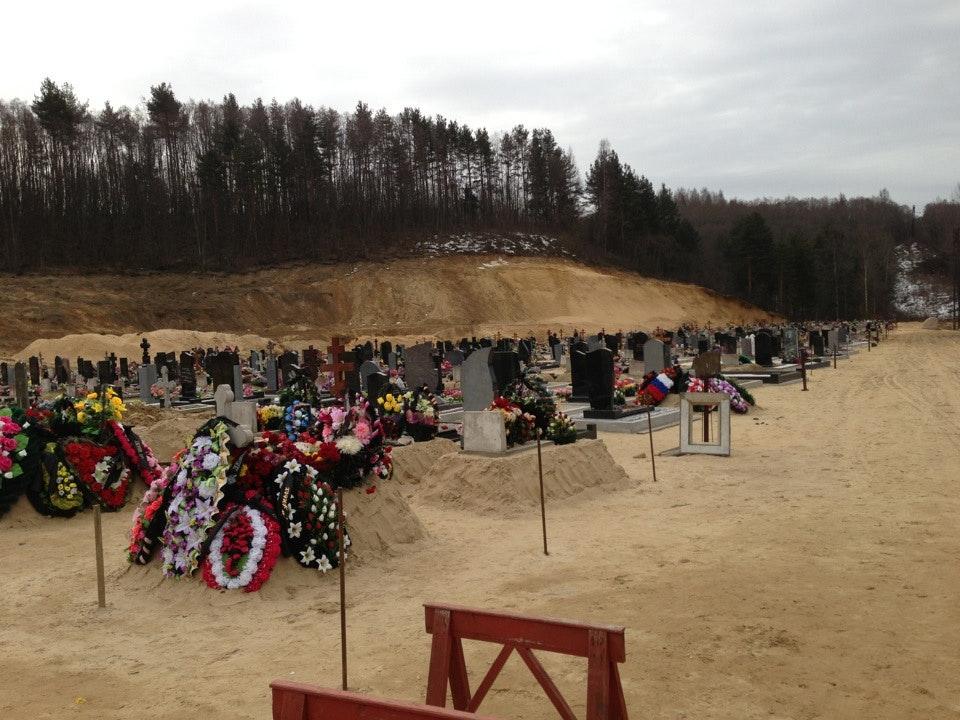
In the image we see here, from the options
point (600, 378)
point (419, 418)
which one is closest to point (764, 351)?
point (600, 378)

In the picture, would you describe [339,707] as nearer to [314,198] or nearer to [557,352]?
[557,352]

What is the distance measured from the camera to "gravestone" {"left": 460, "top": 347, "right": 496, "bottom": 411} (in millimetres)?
15711

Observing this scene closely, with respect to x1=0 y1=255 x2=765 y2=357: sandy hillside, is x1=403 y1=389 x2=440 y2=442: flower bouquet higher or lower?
lower

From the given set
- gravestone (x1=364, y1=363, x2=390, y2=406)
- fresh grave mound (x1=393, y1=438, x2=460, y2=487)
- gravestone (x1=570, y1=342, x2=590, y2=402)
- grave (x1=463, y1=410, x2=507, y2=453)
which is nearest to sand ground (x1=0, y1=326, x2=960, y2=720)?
grave (x1=463, y1=410, x2=507, y2=453)

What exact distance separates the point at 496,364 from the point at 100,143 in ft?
240

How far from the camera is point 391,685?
224 inches

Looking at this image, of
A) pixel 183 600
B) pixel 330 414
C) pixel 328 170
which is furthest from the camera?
pixel 328 170

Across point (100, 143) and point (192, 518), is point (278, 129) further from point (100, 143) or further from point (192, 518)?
point (192, 518)

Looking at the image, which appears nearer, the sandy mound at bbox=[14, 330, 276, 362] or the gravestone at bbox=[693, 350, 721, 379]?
the gravestone at bbox=[693, 350, 721, 379]

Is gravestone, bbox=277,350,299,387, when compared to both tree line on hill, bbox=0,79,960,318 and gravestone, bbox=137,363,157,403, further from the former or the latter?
tree line on hill, bbox=0,79,960,318

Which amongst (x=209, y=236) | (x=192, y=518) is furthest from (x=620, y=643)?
(x=209, y=236)

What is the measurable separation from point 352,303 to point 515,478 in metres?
56.0

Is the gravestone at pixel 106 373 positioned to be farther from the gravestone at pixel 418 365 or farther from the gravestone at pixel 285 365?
the gravestone at pixel 418 365

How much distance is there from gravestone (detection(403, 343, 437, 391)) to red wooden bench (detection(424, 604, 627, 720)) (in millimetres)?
15232
